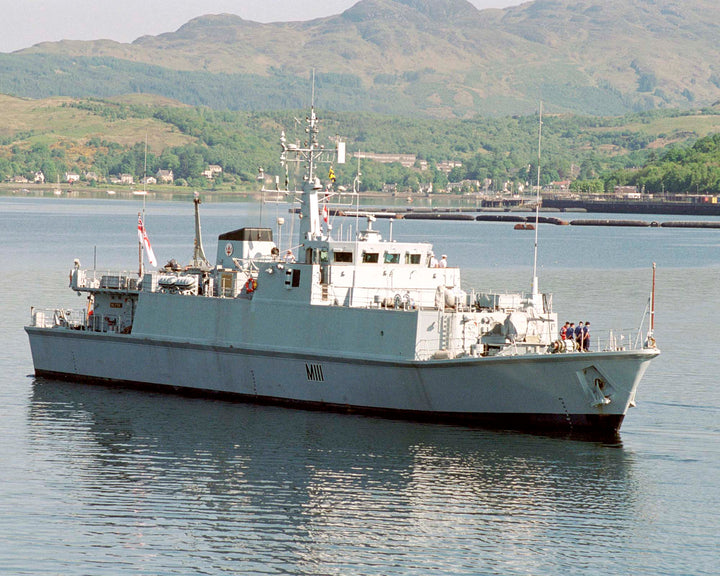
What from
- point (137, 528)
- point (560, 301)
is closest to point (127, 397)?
point (137, 528)

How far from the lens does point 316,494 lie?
2736 cm

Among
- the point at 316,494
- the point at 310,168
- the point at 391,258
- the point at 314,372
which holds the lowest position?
the point at 316,494

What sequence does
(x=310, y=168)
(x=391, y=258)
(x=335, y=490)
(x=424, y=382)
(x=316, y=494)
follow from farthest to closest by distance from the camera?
(x=310, y=168)
(x=391, y=258)
(x=424, y=382)
(x=335, y=490)
(x=316, y=494)

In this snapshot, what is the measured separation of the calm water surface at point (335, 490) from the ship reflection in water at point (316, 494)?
0.06m

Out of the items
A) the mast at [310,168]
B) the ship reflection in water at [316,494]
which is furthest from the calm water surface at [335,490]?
the mast at [310,168]

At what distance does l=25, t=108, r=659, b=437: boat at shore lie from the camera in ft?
107

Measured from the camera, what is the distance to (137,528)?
82.2 feet

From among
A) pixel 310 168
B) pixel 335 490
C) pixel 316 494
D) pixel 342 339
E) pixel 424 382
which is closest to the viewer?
pixel 316 494

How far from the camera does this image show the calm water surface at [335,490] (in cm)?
2353

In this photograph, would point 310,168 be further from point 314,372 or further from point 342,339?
Result: point 314,372

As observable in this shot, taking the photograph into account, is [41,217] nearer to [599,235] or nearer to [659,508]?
[599,235]

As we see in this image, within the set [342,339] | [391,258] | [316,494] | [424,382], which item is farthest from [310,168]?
[316,494]

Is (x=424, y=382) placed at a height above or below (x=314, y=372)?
above

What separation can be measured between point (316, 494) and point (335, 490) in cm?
54
